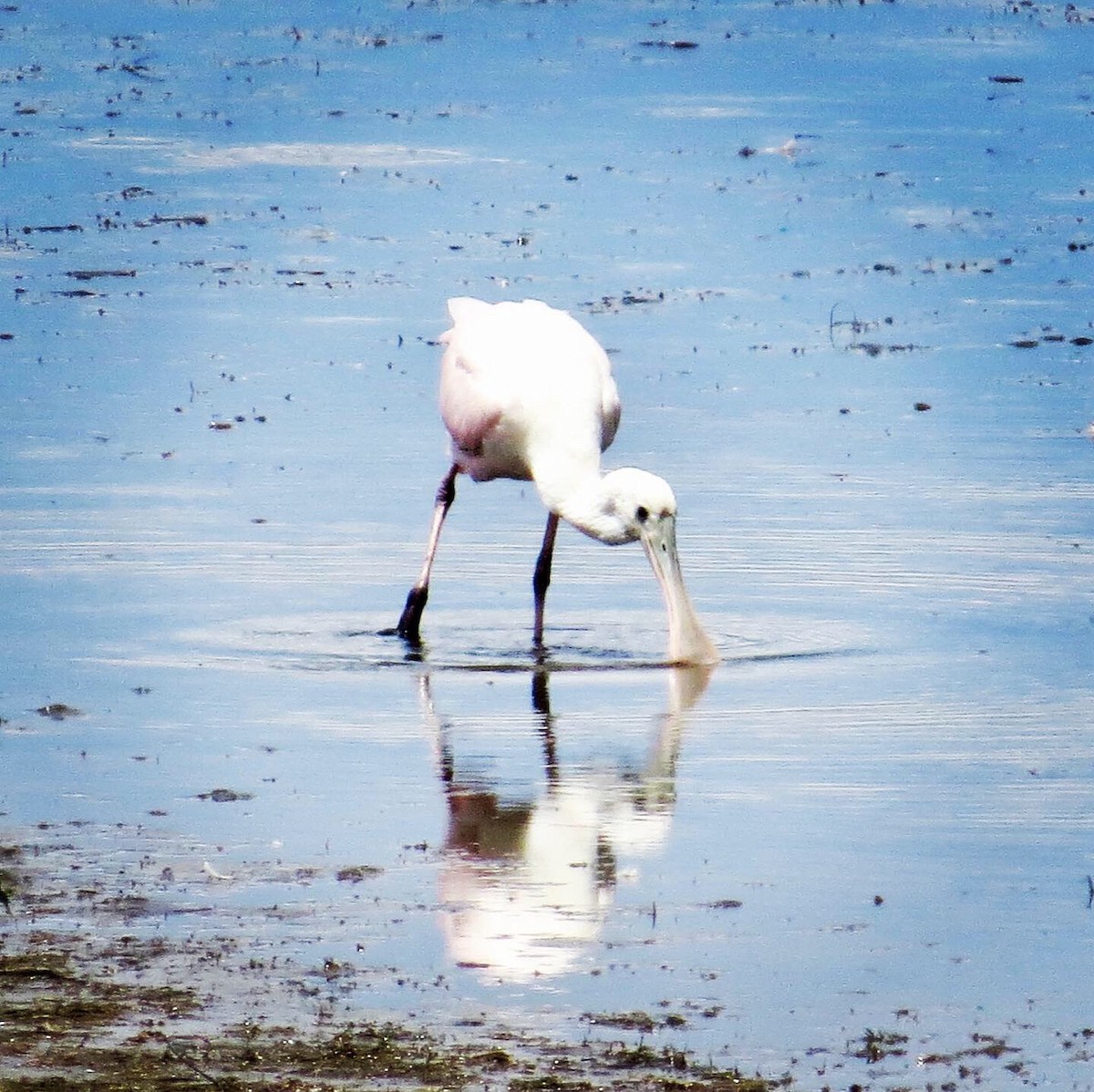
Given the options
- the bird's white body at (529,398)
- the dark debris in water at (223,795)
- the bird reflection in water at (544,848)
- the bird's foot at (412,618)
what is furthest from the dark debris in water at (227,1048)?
the bird's white body at (529,398)

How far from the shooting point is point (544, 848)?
328 inches

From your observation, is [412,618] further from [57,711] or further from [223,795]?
[223,795]

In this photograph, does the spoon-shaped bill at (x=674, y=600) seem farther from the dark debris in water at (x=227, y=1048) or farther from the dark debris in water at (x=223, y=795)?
the dark debris in water at (x=227, y=1048)

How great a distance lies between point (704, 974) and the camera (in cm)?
721

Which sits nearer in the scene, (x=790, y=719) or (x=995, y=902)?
(x=995, y=902)

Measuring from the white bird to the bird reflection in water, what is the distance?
1.16 m

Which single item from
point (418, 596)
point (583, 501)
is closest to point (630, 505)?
point (583, 501)

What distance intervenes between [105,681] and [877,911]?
3732mm

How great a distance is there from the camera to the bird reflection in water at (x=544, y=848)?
24.3ft

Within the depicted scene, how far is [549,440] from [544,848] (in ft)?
12.3

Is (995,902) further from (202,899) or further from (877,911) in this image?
(202,899)

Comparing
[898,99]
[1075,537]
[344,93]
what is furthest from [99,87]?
[1075,537]

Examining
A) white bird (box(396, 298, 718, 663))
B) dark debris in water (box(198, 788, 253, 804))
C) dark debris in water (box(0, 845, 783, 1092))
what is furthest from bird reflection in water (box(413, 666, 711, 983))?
white bird (box(396, 298, 718, 663))

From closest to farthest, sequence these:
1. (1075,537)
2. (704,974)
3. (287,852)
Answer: (704,974) < (287,852) < (1075,537)
